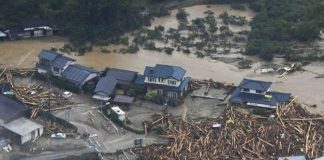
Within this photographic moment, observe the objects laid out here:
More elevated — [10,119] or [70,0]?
[70,0]

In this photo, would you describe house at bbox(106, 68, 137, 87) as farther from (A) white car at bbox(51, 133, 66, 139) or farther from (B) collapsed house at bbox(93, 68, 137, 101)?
(A) white car at bbox(51, 133, 66, 139)

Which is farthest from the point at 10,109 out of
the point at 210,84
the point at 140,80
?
the point at 210,84

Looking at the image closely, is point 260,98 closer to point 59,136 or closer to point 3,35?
point 59,136

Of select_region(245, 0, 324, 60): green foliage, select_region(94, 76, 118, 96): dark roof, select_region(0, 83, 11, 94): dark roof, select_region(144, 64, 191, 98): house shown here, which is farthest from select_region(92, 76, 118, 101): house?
select_region(245, 0, 324, 60): green foliage

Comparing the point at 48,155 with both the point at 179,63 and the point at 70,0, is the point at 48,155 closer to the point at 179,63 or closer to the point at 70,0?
the point at 179,63

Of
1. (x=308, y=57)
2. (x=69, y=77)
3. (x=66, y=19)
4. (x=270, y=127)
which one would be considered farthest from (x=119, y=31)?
(x=270, y=127)

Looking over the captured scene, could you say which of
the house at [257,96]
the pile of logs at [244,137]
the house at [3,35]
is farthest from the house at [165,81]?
the house at [3,35]
